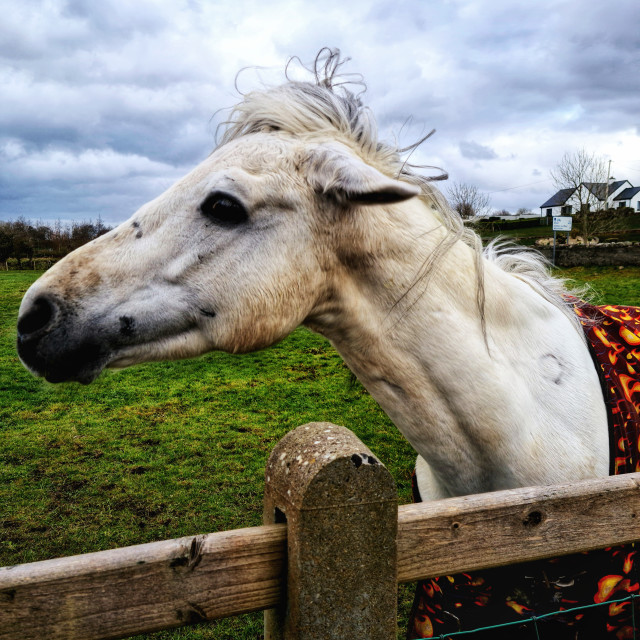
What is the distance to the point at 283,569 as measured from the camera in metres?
1.16

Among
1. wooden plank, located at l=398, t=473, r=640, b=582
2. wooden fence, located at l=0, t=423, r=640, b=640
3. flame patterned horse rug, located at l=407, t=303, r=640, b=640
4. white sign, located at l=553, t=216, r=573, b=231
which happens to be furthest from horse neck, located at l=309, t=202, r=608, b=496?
white sign, located at l=553, t=216, r=573, b=231

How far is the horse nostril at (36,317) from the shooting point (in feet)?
5.11

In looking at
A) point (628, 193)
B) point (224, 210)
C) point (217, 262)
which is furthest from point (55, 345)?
point (628, 193)

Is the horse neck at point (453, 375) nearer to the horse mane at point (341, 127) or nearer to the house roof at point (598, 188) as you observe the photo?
the horse mane at point (341, 127)

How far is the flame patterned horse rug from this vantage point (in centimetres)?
188

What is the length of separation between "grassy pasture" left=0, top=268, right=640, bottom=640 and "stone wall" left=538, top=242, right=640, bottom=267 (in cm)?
1329

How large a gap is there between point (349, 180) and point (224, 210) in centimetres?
41

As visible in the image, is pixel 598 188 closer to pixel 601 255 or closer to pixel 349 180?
pixel 601 255

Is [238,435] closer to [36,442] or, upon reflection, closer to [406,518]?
[36,442]

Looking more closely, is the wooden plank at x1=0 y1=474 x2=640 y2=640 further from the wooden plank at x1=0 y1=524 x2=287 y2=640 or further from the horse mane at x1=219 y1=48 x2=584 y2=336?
the horse mane at x1=219 y1=48 x2=584 y2=336

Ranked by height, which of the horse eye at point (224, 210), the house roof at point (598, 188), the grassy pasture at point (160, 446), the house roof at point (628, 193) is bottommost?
the grassy pasture at point (160, 446)

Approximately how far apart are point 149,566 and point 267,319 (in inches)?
32.1

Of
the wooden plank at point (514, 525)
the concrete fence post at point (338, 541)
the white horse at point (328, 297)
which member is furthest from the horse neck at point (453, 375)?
the concrete fence post at point (338, 541)

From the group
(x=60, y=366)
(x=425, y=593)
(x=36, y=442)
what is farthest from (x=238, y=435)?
(x=60, y=366)
